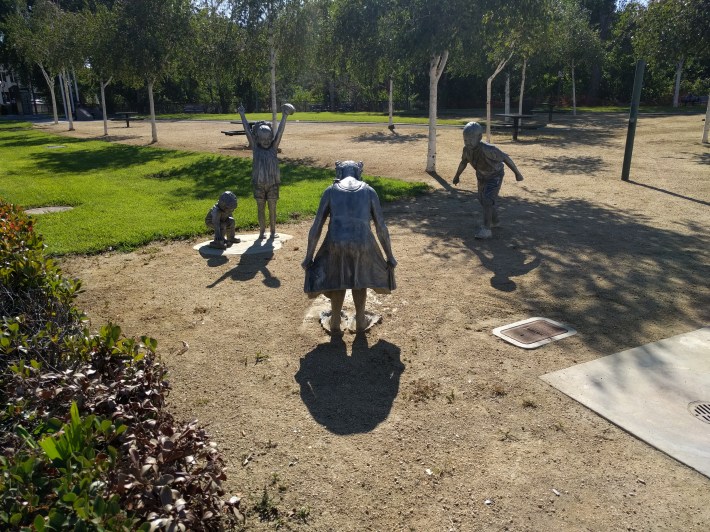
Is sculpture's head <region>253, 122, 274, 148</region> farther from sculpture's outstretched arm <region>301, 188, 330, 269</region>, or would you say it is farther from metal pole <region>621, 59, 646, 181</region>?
metal pole <region>621, 59, 646, 181</region>

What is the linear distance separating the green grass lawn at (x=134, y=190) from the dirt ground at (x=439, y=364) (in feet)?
2.89

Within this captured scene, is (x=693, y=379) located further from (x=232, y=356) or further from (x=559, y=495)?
(x=232, y=356)

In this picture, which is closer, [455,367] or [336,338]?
[455,367]

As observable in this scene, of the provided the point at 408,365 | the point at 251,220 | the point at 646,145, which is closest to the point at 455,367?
the point at 408,365

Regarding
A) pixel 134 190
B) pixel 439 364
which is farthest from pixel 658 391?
pixel 134 190

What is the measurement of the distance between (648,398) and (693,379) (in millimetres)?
571

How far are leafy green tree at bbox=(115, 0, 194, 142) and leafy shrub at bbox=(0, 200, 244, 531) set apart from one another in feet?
63.6

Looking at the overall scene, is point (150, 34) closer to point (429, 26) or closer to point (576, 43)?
point (429, 26)

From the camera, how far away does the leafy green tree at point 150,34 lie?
20109 mm

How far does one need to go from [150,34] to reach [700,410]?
21.4 meters

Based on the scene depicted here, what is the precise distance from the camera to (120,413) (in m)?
2.46

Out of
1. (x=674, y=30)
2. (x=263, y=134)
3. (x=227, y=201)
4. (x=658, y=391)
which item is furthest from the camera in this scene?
(x=674, y=30)

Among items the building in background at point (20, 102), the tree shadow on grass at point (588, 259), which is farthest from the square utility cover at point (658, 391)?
the building in background at point (20, 102)

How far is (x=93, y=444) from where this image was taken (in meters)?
2.19
